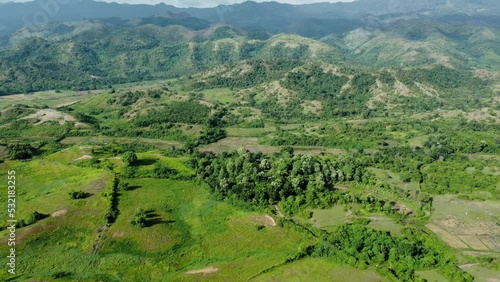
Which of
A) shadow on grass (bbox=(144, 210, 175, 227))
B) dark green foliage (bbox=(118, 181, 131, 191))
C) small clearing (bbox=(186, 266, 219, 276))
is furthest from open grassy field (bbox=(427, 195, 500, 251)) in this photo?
dark green foliage (bbox=(118, 181, 131, 191))

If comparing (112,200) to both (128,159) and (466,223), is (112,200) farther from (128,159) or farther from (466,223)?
(466,223)

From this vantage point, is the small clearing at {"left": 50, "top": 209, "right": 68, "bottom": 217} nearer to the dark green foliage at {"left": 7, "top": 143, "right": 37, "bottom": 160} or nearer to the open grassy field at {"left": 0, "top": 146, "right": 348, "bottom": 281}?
the open grassy field at {"left": 0, "top": 146, "right": 348, "bottom": 281}

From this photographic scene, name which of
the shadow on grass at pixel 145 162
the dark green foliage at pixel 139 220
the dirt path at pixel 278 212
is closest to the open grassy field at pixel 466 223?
the dirt path at pixel 278 212

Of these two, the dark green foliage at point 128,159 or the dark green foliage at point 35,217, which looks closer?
the dark green foliage at point 35,217

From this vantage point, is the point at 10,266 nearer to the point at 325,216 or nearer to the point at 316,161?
the point at 325,216

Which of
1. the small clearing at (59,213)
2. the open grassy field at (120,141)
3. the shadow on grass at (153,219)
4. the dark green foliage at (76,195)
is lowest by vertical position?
the open grassy field at (120,141)

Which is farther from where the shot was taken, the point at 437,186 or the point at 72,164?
the point at 72,164

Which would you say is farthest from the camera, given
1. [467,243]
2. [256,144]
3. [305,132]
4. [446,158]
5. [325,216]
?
[305,132]

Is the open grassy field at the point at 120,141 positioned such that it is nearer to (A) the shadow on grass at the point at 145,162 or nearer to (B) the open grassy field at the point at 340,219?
(A) the shadow on grass at the point at 145,162

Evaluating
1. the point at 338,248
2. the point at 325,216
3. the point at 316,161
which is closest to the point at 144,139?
the point at 316,161
